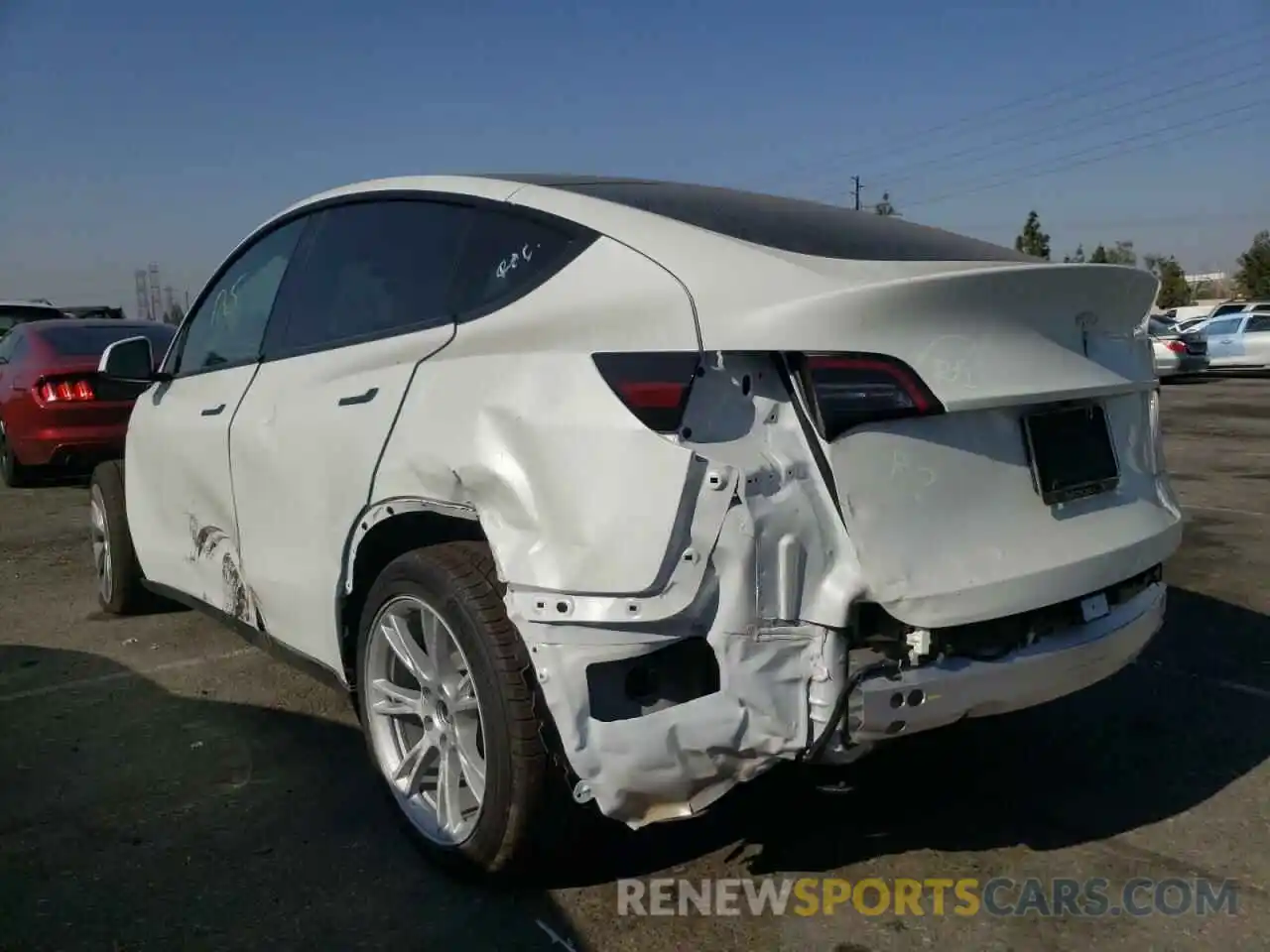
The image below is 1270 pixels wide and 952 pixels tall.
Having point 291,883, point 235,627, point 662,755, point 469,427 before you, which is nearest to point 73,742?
point 235,627

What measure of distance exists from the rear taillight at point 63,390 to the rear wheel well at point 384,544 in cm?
648

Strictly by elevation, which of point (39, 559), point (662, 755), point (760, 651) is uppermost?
point (760, 651)

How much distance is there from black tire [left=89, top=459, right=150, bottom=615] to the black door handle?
91.6 inches

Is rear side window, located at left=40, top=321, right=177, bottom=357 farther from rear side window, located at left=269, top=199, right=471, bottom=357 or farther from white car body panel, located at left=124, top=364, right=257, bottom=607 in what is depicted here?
rear side window, located at left=269, top=199, right=471, bottom=357

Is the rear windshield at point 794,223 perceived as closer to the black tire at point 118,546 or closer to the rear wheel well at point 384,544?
the rear wheel well at point 384,544

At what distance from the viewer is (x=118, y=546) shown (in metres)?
5.07

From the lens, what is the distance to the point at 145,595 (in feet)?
17.3

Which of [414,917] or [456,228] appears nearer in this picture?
[414,917]

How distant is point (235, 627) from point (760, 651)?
235 cm

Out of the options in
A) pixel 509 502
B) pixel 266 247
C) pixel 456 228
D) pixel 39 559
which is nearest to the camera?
pixel 509 502

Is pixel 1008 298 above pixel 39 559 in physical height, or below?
above

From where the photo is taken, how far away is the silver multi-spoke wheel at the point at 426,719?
109 inches

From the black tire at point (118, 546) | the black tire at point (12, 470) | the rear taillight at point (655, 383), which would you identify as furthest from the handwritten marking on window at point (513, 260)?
the black tire at point (12, 470)

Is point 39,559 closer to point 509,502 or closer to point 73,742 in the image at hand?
point 73,742
